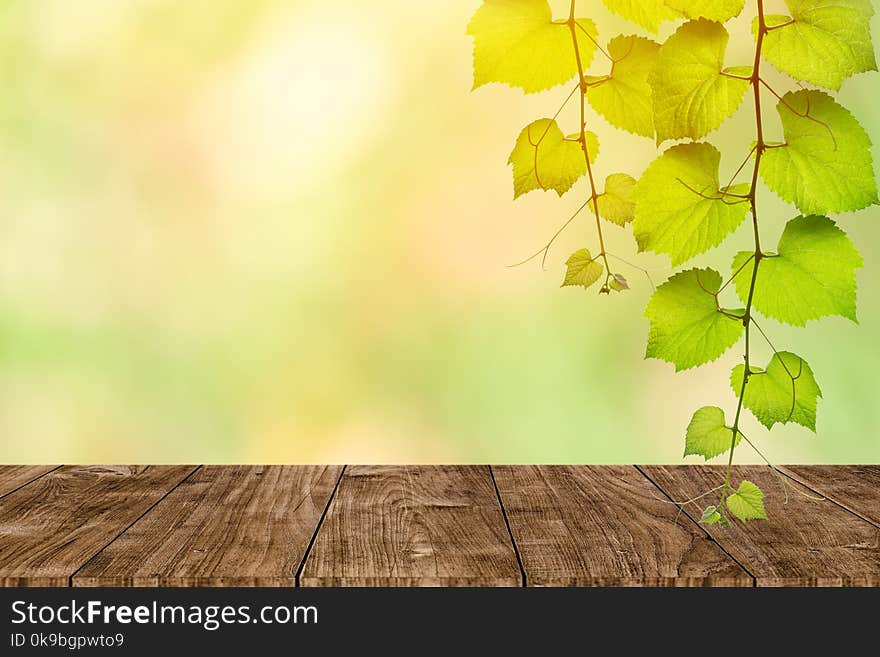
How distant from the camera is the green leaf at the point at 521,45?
2.60 feet

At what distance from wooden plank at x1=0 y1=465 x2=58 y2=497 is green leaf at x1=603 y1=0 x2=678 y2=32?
3.23ft

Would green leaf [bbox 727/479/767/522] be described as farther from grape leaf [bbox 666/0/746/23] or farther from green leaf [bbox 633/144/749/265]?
grape leaf [bbox 666/0/746/23]

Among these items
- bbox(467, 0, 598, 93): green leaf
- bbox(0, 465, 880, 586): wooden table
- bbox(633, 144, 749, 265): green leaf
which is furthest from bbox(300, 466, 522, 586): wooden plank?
bbox(467, 0, 598, 93): green leaf

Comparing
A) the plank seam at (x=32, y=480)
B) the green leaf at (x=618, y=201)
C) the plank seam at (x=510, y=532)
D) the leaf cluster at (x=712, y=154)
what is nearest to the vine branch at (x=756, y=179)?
the leaf cluster at (x=712, y=154)

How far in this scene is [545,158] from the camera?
0.89 m

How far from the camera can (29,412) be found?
62.1 inches

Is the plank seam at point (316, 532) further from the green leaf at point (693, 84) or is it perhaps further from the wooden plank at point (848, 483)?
the wooden plank at point (848, 483)

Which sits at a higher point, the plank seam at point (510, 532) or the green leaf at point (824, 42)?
the green leaf at point (824, 42)

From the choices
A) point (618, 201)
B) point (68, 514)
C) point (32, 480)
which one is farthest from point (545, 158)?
point (32, 480)

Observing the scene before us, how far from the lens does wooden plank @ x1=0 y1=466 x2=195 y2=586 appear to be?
0.96m

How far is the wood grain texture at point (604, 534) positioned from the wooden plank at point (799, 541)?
0.03 metres

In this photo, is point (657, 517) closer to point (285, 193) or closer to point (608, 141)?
point (608, 141)

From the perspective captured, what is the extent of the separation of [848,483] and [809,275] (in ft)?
2.08
